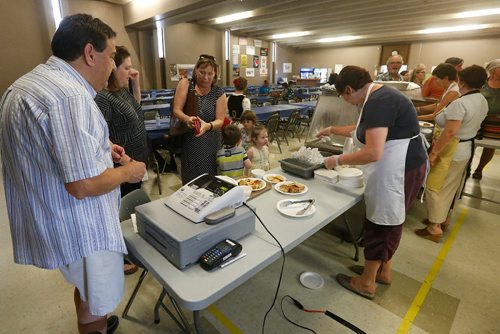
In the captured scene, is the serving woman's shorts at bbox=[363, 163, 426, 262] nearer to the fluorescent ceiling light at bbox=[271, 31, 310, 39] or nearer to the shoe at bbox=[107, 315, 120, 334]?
the shoe at bbox=[107, 315, 120, 334]

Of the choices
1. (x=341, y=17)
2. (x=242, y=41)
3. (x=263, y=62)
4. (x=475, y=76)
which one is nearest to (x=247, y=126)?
(x=475, y=76)

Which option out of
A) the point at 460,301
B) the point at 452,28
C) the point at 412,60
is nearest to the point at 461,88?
the point at 460,301

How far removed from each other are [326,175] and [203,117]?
1.01 meters

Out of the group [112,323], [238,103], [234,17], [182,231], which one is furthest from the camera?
[234,17]

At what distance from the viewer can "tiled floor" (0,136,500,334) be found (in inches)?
65.8

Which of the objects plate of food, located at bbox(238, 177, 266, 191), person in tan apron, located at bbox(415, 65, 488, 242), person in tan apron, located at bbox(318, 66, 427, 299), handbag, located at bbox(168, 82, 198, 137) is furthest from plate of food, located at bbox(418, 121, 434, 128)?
handbag, located at bbox(168, 82, 198, 137)

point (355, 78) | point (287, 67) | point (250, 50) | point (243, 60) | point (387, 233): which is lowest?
point (387, 233)

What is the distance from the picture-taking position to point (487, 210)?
10.5ft

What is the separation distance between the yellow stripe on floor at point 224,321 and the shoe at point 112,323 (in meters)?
0.57

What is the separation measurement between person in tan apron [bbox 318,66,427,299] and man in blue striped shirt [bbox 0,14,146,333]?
115cm

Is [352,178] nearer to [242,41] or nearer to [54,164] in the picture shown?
[54,164]

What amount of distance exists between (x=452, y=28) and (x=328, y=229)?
10.7 metres

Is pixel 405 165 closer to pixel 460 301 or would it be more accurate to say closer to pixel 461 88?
pixel 460 301

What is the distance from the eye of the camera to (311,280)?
2027mm
